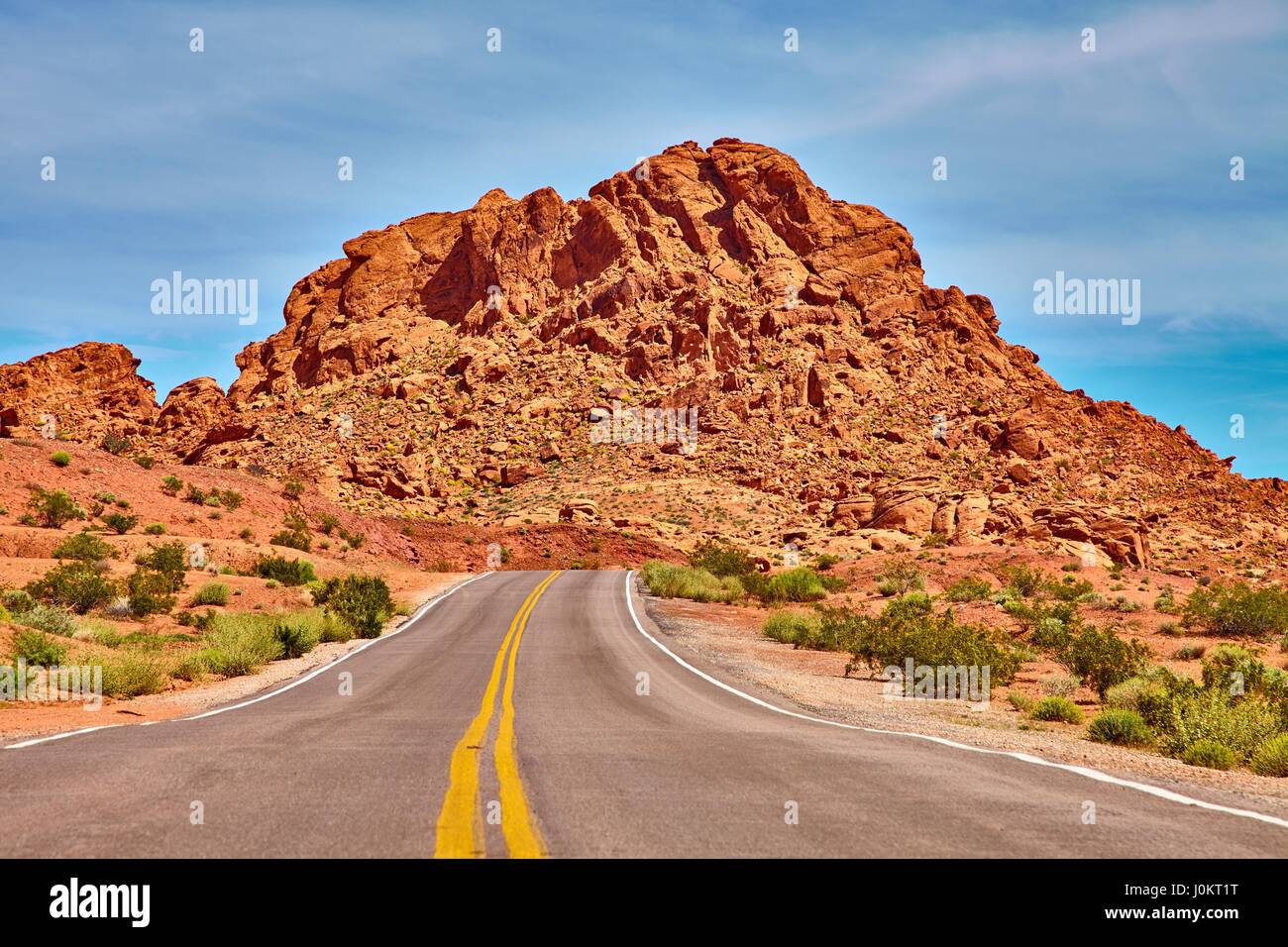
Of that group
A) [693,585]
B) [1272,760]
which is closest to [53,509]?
[693,585]

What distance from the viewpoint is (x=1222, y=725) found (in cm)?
1020

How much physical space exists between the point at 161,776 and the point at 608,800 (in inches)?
138

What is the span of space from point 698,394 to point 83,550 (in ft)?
179

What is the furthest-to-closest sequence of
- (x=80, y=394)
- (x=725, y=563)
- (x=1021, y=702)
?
(x=80, y=394), (x=725, y=563), (x=1021, y=702)

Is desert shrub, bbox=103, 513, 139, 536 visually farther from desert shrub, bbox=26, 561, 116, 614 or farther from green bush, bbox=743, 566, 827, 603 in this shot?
green bush, bbox=743, 566, 827, 603

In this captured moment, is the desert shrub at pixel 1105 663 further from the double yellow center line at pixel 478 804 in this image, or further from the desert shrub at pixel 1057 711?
the double yellow center line at pixel 478 804

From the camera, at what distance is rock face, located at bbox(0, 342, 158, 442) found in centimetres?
8944

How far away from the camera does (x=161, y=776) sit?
680 centimetres

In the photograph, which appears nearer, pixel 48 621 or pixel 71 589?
pixel 48 621

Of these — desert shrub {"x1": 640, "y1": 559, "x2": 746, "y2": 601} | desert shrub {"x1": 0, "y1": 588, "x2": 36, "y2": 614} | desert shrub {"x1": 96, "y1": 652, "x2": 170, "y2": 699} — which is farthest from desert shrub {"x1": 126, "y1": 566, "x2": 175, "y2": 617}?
desert shrub {"x1": 640, "y1": 559, "x2": 746, "y2": 601}

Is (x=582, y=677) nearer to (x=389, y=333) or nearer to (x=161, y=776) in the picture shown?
(x=161, y=776)

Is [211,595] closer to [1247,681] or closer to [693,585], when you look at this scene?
[693,585]
